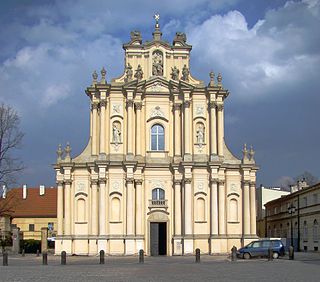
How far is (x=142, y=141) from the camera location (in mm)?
53656

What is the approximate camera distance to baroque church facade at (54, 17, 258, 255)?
171 ft

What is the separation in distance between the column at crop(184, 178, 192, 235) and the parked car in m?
6.62

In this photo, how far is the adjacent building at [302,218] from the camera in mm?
61156

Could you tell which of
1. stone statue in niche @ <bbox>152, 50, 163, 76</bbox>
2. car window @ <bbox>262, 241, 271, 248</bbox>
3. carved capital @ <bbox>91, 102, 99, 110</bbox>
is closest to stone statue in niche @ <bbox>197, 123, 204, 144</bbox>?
stone statue in niche @ <bbox>152, 50, 163, 76</bbox>

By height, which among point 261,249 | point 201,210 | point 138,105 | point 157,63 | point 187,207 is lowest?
point 261,249

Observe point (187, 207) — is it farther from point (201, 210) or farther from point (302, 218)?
point (302, 218)

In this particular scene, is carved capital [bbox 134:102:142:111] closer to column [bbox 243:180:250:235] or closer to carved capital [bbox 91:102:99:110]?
carved capital [bbox 91:102:99:110]

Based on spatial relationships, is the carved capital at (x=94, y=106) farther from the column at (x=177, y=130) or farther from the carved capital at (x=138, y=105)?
the column at (x=177, y=130)

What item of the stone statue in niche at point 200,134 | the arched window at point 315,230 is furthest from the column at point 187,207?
the arched window at point 315,230

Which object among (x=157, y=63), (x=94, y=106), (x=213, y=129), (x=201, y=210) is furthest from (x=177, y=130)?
(x=94, y=106)

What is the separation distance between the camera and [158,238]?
53.4m

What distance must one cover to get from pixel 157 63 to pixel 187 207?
1284 cm

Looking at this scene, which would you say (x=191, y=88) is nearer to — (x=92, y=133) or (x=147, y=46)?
(x=147, y=46)

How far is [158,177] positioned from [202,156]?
413 cm
